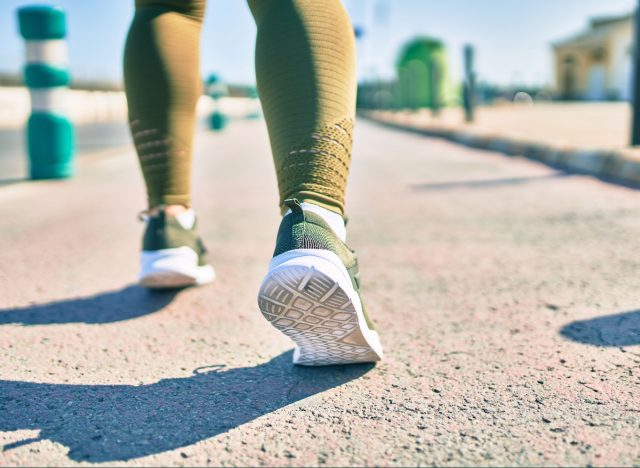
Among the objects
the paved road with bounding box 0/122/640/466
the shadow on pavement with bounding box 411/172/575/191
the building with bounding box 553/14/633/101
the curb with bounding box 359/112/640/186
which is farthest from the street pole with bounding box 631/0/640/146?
the building with bounding box 553/14/633/101

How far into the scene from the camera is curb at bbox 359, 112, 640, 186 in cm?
373

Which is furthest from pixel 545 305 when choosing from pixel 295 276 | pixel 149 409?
pixel 149 409

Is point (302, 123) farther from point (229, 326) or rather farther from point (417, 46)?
point (417, 46)

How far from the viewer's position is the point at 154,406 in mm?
1130

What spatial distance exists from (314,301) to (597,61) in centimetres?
4599

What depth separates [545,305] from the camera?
66.5 inches

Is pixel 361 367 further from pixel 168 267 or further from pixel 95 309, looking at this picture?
pixel 95 309

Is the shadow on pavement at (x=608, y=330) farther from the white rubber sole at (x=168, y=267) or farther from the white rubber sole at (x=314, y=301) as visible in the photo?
the white rubber sole at (x=168, y=267)

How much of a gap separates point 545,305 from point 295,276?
85 centimetres

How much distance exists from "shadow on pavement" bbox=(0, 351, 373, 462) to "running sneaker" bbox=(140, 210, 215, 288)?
0.45 metres

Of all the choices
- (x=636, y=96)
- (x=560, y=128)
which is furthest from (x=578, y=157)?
(x=560, y=128)

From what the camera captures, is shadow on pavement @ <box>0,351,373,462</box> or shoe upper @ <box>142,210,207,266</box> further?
shoe upper @ <box>142,210,207,266</box>

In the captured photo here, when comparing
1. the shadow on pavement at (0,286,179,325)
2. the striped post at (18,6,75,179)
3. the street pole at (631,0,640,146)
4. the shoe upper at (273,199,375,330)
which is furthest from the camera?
the street pole at (631,0,640,146)

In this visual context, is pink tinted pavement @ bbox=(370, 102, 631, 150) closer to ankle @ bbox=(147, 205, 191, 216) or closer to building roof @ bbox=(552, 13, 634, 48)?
ankle @ bbox=(147, 205, 191, 216)
